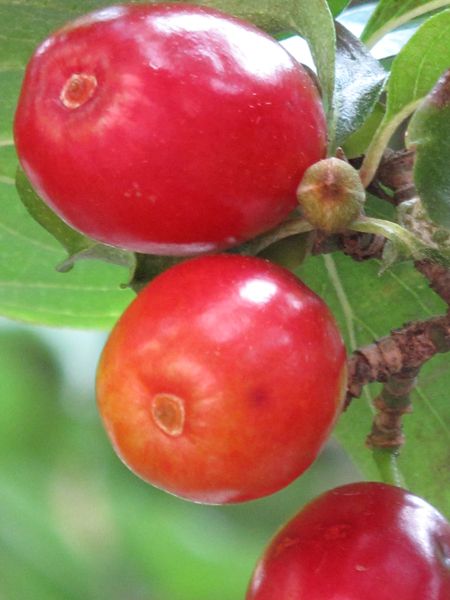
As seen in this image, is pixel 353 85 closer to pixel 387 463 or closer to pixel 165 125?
pixel 165 125

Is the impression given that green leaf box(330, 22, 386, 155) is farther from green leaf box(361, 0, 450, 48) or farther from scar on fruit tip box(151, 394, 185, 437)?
scar on fruit tip box(151, 394, 185, 437)

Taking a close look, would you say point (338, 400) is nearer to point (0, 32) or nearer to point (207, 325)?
point (207, 325)

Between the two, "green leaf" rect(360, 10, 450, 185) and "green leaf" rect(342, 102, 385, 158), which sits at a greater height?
"green leaf" rect(360, 10, 450, 185)

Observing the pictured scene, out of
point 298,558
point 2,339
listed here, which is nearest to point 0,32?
point 298,558

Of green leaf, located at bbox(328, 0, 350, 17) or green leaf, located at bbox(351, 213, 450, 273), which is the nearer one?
green leaf, located at bbox(351, 213, 450, 273)

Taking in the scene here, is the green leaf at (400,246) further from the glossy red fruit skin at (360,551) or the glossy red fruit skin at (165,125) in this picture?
the glossy red fruit skin at (360,551)

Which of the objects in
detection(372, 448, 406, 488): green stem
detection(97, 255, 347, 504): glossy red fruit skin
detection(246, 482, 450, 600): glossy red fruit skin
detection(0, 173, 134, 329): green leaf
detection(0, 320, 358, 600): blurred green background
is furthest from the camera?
detection(0, 320, 358, 600): blurred green background

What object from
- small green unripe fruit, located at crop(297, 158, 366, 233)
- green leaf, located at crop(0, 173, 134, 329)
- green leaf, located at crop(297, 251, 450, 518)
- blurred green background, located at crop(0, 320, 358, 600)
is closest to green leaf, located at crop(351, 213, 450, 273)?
small green unripe fruit, located at crop(297, 158, 366, 233)
